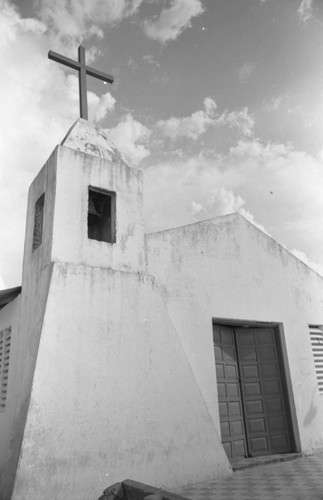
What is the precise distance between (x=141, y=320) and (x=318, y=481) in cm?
318

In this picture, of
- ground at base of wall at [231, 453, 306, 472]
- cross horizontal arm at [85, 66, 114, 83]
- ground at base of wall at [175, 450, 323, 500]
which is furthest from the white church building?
cross horizontal arm at [85, 66, 114, 83]

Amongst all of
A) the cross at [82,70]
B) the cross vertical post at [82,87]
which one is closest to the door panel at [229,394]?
the cross vertical post at [82,87]

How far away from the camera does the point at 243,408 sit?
6988mm

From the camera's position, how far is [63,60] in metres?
7.01

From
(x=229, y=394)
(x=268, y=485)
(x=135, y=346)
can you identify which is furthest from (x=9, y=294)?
(x=268, y=485)

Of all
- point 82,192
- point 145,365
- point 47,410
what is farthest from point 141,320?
point 82,192

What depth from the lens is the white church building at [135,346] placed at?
4.58 metres

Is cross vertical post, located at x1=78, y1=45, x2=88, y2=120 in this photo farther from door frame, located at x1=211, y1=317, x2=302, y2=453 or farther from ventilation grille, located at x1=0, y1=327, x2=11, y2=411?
door frame, located at x1=211, y1=317, x2=302, y2=453

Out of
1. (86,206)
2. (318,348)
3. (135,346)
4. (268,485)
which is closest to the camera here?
(268,485)

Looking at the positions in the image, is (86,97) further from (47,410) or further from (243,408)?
(243,408)

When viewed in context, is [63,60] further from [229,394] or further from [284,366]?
[284,366]

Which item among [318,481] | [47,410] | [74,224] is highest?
[74,224]

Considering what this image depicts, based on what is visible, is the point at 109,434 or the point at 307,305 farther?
the point at 307,305

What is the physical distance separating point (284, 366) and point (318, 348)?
130 centimetres
